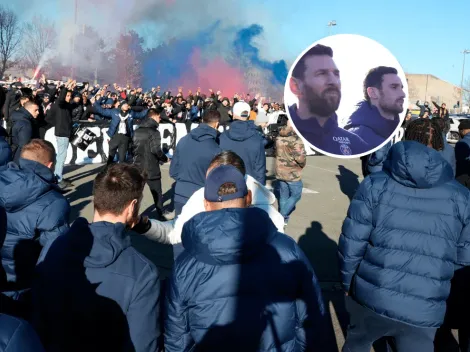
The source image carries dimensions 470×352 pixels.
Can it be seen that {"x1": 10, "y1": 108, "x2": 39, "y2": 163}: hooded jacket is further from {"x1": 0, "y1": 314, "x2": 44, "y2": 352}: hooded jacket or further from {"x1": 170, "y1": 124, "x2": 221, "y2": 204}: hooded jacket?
{"x1": 0, "y1": 314, "x2": 44, "y2": 352}: hooded jacket

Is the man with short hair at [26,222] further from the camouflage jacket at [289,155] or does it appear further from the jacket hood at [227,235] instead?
the camouflage jacket at [289,155]

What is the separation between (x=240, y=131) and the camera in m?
5.71

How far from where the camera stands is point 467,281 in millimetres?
3049

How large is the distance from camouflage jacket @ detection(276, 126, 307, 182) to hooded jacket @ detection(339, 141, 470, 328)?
3622 mm

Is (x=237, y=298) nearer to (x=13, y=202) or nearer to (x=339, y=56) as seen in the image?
(x=13, y=202)

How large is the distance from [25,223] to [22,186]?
239 mm

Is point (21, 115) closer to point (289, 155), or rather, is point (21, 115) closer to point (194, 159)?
point (194, 159)

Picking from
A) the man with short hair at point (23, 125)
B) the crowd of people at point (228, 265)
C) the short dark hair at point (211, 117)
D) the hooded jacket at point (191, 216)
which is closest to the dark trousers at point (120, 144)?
the man with short hair at point (23, 125)

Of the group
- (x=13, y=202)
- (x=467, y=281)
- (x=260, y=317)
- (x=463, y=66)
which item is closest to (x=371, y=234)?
(x=467, y=281)

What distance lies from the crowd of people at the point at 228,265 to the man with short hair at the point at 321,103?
0.14 ft

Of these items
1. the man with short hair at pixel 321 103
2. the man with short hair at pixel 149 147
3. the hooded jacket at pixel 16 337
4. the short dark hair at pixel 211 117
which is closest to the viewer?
the hooded jacket at pixel 16 337

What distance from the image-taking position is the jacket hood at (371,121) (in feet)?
12.1

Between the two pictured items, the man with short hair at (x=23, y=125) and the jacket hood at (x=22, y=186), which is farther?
the man with short hair at (x=23, y=125)

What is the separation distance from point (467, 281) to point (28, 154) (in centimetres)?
304
